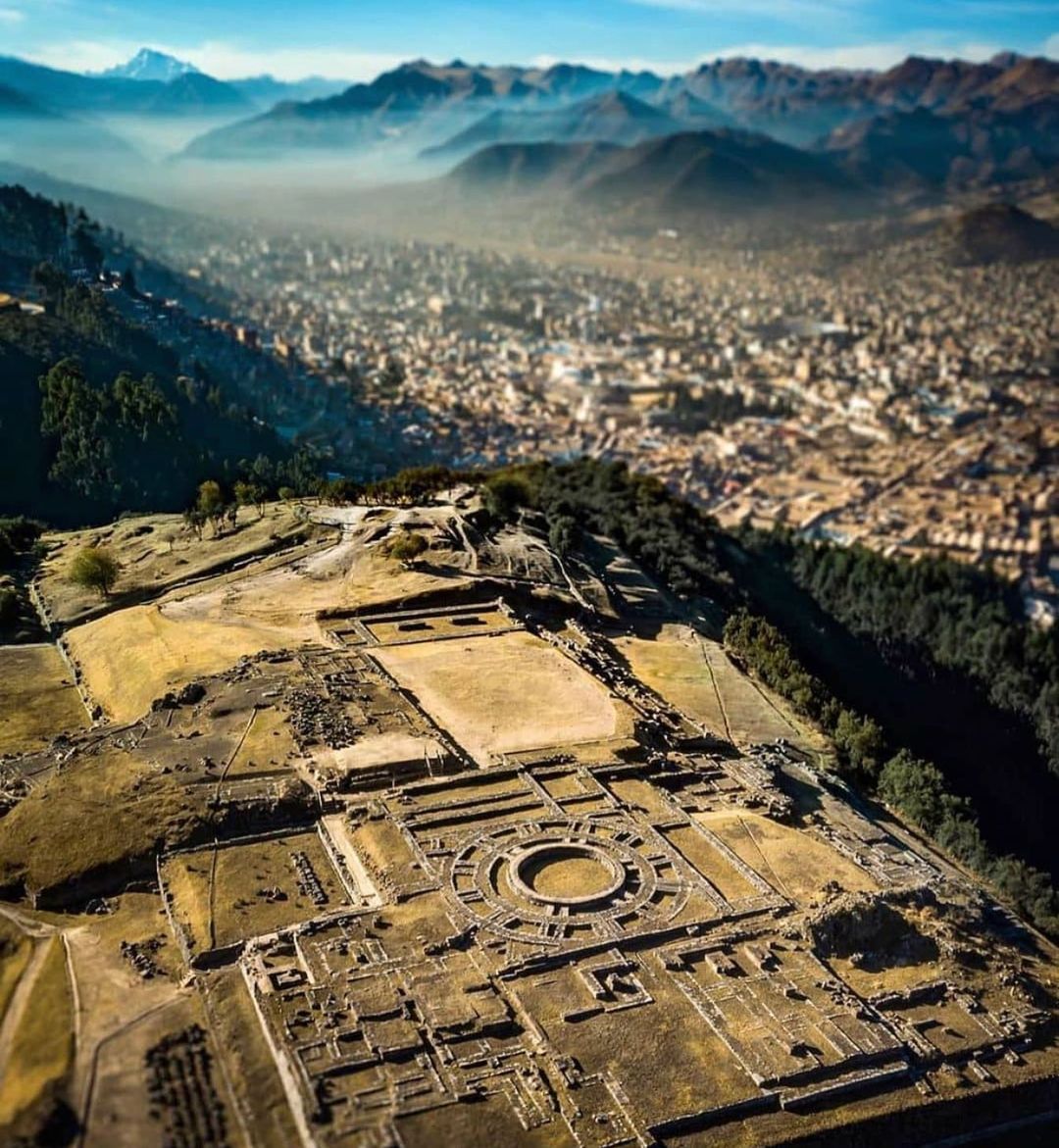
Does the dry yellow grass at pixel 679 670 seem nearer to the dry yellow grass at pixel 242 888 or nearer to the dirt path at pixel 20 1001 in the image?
the dry yellow grass at pixel 242 888

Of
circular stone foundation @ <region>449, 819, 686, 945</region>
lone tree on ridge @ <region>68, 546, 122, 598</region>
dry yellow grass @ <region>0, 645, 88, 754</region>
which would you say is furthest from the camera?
lone tree on ridge @ <region>68, 546, 122, 598</region>

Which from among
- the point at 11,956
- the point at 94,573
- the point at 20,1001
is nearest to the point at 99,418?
the point at 94,573

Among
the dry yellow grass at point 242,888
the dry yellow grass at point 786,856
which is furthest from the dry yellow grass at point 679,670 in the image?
the dry yellow grass at point 242,888

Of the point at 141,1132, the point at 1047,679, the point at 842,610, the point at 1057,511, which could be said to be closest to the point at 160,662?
the point at 141,1132

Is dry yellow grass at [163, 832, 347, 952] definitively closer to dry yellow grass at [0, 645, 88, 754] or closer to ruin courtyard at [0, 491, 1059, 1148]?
ruin courtyard at [0, 491, 1059, 1148]

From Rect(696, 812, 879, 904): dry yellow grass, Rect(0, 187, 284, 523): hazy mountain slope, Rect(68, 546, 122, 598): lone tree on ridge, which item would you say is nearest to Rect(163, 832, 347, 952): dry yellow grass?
Rect(696, 812, 879, 904): dry yellow grass

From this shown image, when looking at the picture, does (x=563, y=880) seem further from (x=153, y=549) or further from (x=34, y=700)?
(x=153, y=549)
